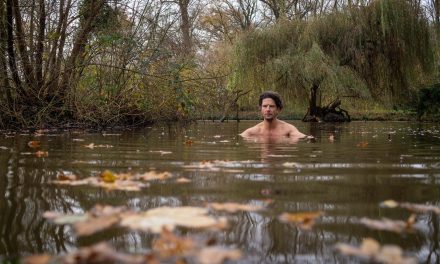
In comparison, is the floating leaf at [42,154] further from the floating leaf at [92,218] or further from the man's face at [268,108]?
the man's face at [268,108]

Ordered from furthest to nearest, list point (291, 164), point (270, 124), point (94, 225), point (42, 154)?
point (270, 124) < point (42, 154) < point (291, 164) < point (94, 225)

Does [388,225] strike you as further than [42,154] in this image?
No

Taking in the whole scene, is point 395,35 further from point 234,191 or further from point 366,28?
point 234,191

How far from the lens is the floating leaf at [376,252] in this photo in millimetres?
1308

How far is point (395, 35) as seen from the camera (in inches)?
623

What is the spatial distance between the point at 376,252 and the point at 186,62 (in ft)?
35.0

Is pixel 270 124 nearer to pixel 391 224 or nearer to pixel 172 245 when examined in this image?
pixel 391 224

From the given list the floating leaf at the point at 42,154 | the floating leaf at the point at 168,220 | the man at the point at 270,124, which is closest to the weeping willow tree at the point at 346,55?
the man at the point at 270,124

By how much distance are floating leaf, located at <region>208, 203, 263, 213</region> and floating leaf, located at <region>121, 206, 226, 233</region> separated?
0.14 meters

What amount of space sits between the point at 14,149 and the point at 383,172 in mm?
3490

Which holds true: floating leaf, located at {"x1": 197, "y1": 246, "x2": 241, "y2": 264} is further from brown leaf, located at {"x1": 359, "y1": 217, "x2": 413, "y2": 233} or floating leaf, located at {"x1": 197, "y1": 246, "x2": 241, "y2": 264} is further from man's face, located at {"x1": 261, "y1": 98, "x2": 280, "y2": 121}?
man's face, located at {"x1": 261, "y1": 98, "x2": 280, "y2": 121}

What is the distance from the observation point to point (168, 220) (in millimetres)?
1635

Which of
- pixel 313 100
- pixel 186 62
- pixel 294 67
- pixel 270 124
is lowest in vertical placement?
pixel 270 124

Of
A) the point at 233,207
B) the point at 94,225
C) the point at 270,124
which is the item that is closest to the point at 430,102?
the point at 270,124
